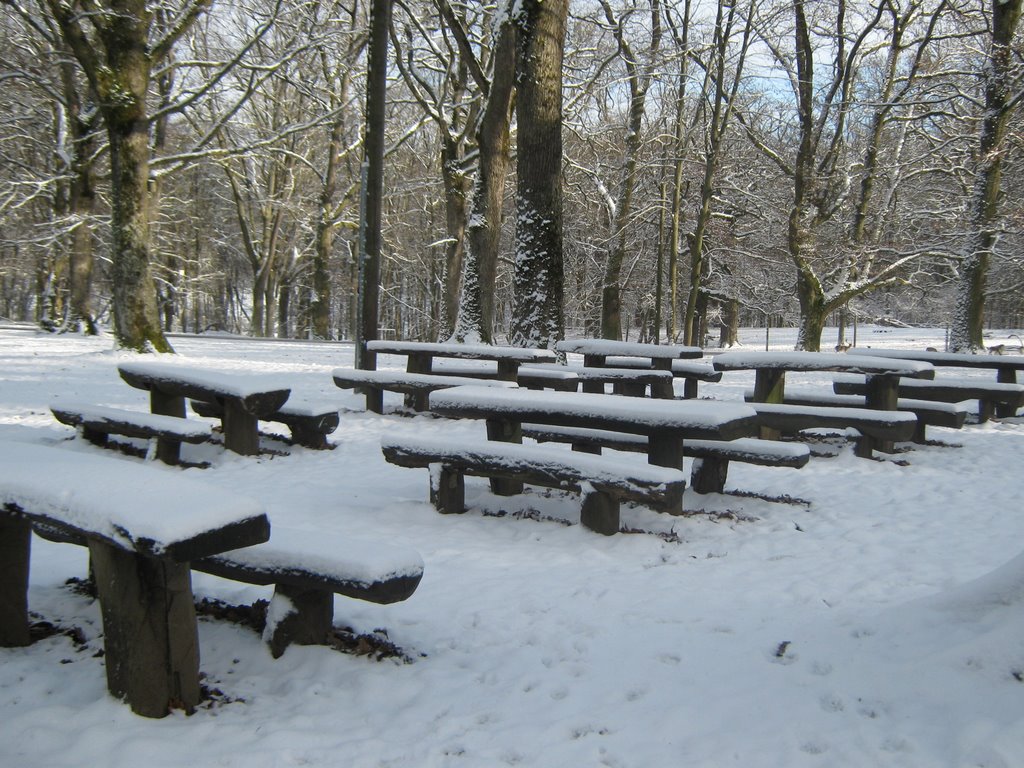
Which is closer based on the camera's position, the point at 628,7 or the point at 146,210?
the point at 146,210

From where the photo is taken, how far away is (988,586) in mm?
2934

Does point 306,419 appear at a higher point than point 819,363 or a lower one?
lower

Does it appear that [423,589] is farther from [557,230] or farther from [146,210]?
[146,210]

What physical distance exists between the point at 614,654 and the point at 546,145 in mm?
7824

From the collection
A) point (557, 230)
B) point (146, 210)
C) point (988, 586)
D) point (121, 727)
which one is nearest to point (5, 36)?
point (146, 210)

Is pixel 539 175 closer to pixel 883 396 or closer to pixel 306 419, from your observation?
pixel 306 419

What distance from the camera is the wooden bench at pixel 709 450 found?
5.50 metres

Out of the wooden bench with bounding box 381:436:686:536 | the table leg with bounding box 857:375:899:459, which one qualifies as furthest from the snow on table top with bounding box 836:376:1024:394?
the wooden bench with bounding box 381:436:686:536

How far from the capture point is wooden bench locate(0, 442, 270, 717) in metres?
2.30

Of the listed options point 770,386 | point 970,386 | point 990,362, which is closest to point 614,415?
point 770,386

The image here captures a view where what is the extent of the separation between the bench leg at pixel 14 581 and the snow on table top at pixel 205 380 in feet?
11.1

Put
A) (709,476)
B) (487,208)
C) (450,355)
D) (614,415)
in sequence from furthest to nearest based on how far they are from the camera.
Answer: (487,208) < (450,355) < (709,476) < (614,415)

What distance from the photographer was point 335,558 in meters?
2.94

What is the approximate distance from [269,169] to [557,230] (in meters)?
21.8
